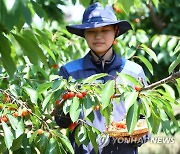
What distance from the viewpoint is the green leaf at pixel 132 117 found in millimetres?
1537

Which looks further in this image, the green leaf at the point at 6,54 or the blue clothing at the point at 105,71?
the blue clothing at the point at 105,71

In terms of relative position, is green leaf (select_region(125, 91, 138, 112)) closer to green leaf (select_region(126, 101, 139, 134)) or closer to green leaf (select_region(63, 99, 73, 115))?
green leaf (select_region(126, 101, 139, 134))

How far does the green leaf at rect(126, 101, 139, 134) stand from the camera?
1.54 meters

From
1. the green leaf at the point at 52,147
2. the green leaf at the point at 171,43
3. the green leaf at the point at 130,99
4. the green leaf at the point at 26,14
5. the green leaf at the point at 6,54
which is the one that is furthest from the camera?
the green leaf at the point at 171,43

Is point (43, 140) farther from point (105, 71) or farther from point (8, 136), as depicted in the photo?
point (105, 71)

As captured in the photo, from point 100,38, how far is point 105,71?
0.47 ft

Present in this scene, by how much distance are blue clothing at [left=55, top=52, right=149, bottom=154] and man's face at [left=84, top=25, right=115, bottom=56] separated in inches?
2.3

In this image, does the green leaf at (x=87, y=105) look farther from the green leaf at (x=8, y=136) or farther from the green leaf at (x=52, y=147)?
the green leaf at (x=8, y=136)

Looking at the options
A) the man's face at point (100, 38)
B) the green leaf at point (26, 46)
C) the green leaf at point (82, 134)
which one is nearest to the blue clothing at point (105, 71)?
the man's face at point (100, 38)

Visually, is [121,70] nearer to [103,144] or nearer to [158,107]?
[103,144]

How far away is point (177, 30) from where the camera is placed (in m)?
4.63

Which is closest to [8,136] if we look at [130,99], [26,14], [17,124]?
[17,124]

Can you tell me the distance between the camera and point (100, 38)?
2.11 metres

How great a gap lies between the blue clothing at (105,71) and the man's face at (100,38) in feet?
0.19
